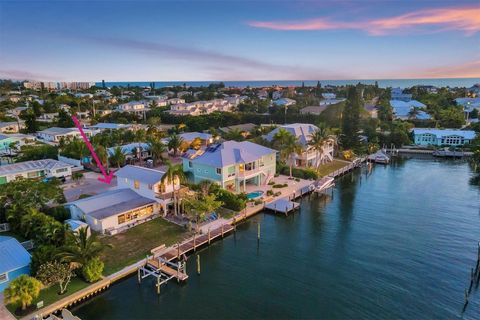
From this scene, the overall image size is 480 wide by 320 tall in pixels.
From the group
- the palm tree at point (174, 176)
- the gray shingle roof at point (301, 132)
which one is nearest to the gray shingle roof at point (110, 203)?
the palm tree at point (174, 176)

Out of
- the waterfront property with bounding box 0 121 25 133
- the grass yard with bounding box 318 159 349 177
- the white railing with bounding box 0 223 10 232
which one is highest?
the waterfront property with bounding box 0 121 25 133

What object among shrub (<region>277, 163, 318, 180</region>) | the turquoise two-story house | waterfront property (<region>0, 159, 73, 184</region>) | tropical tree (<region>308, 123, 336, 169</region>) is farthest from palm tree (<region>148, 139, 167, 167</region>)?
tropical tree (<region>308, 123, 336, 169</region>)

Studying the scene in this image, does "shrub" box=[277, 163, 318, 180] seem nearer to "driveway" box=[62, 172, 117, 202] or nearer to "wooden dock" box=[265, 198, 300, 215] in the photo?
"wooden dock" box=[265, 198, 300, 215]

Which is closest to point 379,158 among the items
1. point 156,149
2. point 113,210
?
point 156,149

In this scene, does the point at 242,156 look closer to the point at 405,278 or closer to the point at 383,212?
the point at 383,212

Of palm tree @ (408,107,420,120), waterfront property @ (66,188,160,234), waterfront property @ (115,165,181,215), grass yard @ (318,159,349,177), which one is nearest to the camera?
waterfront property @ (66,188,160,234)

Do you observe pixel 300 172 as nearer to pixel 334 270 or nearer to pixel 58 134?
pixel 334 270
